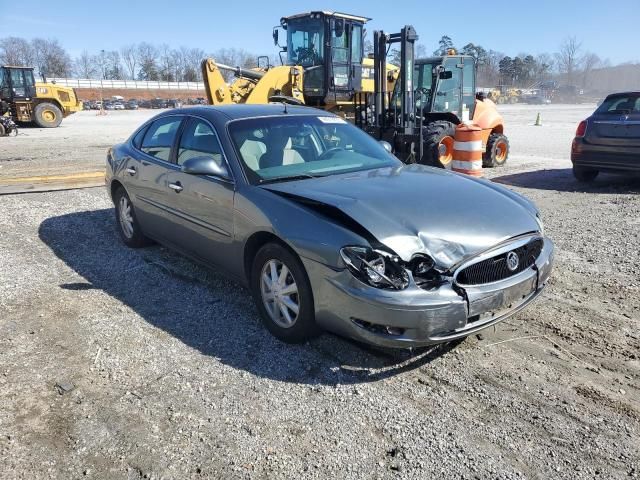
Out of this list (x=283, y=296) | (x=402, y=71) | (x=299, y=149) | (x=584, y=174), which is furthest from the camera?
(x=402, y=71)

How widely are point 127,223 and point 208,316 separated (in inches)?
93.1

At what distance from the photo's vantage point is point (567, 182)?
33.1 ft

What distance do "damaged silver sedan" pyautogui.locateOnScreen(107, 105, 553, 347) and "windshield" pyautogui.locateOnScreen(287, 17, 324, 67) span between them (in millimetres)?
8532

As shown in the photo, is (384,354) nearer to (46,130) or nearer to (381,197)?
(381,197)

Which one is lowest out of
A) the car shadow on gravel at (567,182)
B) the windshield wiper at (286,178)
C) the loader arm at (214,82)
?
the car shadow on gravel at (567,182)

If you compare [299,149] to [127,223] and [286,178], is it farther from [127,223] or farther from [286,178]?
[127,223]

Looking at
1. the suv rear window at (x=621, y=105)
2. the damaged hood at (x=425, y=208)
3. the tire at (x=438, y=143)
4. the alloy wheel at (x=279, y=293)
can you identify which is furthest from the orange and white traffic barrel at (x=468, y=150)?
the alloy wheel at (x=279, y=293)

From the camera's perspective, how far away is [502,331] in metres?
3.82

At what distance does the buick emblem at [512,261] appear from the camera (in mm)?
3286

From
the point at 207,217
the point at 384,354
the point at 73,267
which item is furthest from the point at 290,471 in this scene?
the point at 73,267

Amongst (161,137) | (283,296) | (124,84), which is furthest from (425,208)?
(124,84)

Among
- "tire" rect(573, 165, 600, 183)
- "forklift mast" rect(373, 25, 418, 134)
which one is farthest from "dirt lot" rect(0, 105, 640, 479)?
"forklift mast" rect(373, 25, 418, 134)

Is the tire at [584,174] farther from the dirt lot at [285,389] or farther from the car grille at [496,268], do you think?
the car grille at [496,268]

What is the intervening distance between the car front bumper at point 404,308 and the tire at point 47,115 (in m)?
28.5
